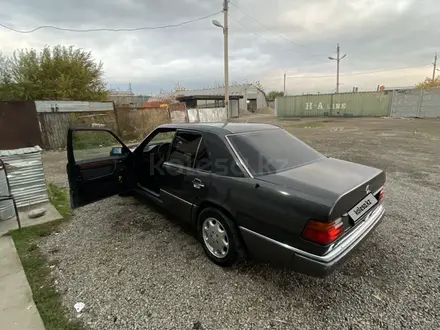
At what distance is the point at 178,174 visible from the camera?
2957 millimetres

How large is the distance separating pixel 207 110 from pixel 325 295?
815 inches

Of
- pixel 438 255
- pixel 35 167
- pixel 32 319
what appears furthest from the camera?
pixel 35 167

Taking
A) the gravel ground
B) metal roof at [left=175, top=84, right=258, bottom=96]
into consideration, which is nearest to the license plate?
the gravel ground

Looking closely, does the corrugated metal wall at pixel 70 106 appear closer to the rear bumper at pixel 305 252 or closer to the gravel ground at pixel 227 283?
the gravel ground at pixel 227 283

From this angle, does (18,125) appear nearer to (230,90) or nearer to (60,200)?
(60,200)

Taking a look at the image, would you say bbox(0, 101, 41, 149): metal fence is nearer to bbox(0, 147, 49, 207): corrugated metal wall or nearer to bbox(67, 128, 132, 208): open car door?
bbox(0, 147, 49, 207): corrugated metal wall

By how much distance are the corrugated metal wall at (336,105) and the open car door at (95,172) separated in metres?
25.7

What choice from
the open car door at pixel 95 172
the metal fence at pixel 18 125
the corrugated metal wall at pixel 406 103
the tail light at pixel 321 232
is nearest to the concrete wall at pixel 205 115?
the metal fence at pixel 18 125

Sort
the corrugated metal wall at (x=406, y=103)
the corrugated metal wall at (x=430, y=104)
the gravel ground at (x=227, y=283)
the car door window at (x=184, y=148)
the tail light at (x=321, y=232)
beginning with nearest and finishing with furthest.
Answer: the tail light at (x=321, y=232), the gravel ground at (x=227, y=283), the car door window at (x=184, y=148), the corrugated metal wall at (x=430, y=104), the corrugated metal wall at (x=406, y=103)

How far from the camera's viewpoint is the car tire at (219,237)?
236 cm

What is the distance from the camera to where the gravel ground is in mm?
1919

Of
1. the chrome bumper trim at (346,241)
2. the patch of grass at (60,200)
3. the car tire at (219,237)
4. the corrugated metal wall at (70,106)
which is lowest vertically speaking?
the patch of grass at (60,200)

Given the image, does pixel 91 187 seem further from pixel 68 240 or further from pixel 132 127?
pixel 132 127

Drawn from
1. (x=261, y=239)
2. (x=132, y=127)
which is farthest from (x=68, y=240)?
(x=132, y=127)
